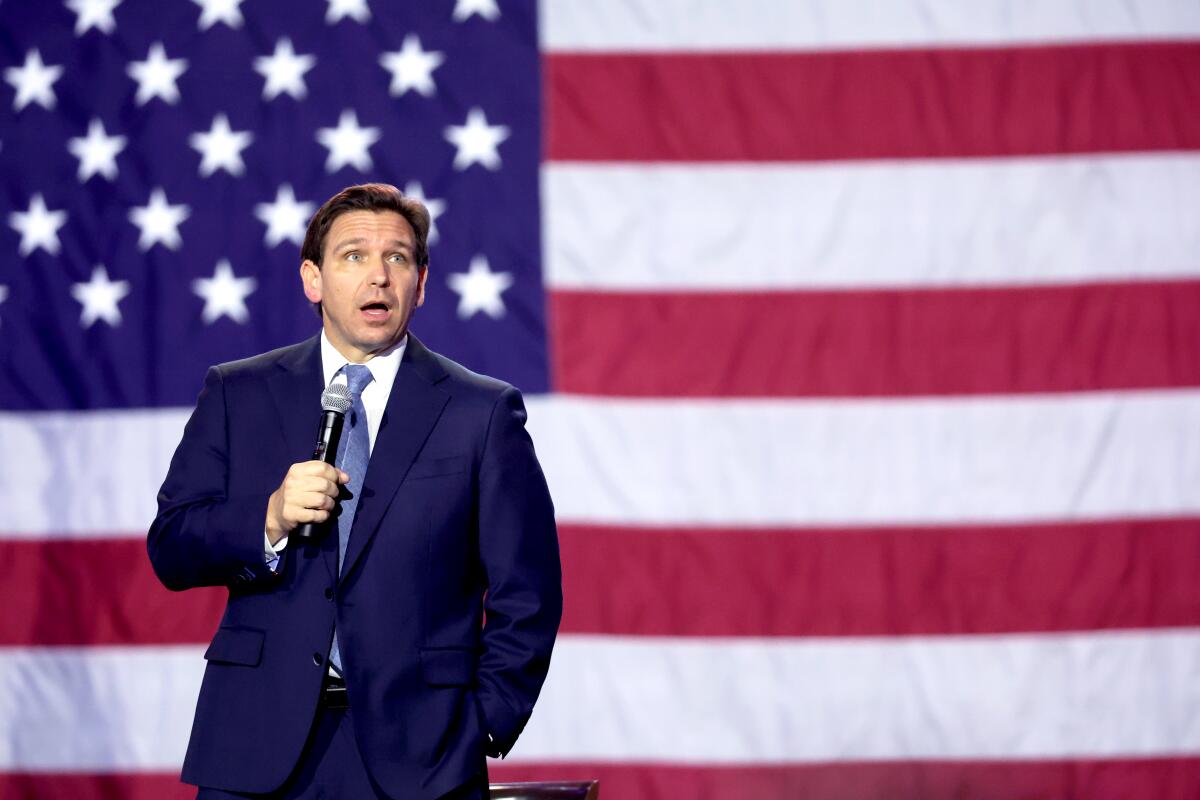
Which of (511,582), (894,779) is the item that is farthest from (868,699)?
(511,582)

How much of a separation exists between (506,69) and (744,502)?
1309 millimetres

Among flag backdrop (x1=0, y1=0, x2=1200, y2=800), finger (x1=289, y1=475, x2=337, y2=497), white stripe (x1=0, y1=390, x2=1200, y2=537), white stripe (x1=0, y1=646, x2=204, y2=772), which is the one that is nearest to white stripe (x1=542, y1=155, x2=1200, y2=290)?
flag backdrop (x1=0, y1=0, x2=1200, y2=800)

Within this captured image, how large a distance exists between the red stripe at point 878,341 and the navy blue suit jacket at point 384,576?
4.73ft

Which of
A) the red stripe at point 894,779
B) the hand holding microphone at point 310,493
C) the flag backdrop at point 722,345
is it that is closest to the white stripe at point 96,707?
the flag backdrop at point 722,345

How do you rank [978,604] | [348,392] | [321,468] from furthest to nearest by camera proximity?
[978,604] → [348,392] → [321,468]

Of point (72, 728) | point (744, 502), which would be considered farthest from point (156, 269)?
point (744, 502)

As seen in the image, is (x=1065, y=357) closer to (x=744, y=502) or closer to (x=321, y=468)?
(x=744, y=502)

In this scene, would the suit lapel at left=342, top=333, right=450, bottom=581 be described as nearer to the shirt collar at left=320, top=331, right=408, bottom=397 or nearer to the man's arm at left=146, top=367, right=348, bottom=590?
the shirt collar at left=320, top=331, right=408, bottom=397

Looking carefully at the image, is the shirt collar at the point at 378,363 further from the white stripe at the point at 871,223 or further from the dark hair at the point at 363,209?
the white stripe at the point at 871,223

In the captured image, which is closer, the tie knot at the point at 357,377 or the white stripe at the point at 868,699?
→ the tie knot at the point at 357,377

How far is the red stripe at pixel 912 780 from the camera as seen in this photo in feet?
11.1

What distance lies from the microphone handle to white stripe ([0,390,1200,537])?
1641mm

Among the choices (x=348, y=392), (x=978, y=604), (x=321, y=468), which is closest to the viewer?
(x=321, y=468)

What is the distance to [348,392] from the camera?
72.7 inches
